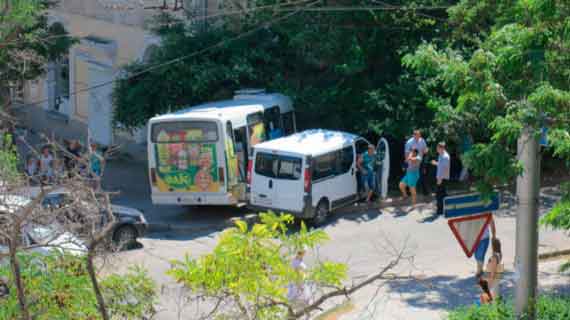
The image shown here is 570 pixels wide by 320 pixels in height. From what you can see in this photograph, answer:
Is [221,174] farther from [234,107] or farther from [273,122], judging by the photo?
[273,122]

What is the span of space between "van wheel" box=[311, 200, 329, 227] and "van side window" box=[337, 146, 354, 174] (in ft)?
2.64

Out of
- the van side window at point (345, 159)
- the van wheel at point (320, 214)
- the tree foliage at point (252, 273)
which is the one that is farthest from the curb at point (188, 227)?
the tree foliage at point (252, 273)

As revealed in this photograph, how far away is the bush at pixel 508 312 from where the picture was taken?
1059 cm

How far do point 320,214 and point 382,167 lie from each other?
1.97 metres

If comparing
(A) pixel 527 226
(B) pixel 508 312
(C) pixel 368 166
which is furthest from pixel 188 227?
(A) pixel 527 226

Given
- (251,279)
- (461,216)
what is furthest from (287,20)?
(251,279)

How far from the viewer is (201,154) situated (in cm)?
2039

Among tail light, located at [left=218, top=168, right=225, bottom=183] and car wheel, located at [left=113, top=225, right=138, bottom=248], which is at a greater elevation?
tail light, located at [left=218, top=168, right=225, bottom=183]

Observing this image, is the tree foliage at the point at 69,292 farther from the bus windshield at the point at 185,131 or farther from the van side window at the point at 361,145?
the van side window at the point at 361,145

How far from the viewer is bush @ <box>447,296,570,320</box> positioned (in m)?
10.6

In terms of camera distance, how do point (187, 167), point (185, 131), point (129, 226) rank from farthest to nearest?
point (187, 167) < point (185, 131) < point (129, 226)

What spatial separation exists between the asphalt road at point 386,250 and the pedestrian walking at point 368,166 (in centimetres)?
61

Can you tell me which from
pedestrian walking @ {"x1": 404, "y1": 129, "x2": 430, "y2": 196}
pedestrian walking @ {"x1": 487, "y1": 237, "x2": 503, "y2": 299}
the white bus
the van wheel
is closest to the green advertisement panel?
the white bus

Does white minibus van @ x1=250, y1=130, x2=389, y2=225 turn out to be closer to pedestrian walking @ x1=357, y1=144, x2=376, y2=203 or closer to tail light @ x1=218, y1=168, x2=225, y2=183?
pedestrian walking @ x1=357, y1=144, x2=376, y2=203
